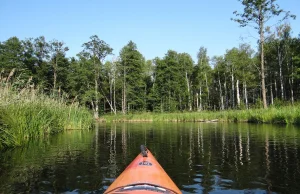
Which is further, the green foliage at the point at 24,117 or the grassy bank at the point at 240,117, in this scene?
the grassy bank at the point at 240,117

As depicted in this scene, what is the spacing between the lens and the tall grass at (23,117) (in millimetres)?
9633

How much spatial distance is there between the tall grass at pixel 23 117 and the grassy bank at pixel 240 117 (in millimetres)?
17056

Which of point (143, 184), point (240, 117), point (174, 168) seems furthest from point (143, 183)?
point (240, 117)

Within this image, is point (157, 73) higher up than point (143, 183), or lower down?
higher up

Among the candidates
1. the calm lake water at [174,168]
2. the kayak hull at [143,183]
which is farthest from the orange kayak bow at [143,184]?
the calm lake water at [174,168]

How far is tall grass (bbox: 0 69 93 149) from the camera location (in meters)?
9.63

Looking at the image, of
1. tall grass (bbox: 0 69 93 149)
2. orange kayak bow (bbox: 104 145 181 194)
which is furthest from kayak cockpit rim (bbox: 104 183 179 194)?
tall grass (bbox: 0 69 93 149)

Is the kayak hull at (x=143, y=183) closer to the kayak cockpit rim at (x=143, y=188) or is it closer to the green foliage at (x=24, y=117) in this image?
the kayak cockpit rim at (x=143, y=188)

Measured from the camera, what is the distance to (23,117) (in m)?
10.6

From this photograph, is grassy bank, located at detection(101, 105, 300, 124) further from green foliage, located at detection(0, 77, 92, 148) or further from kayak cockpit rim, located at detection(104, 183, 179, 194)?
kayak cockpit rim, located at detection(104, 183, 179, 194)

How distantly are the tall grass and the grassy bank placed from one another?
17.1 meters

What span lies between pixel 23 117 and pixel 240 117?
70.0 feet

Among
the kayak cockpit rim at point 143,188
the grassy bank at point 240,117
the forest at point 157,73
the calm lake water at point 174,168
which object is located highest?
the forest at point 157,73

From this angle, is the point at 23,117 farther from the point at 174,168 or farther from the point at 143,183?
the point at 143,183
